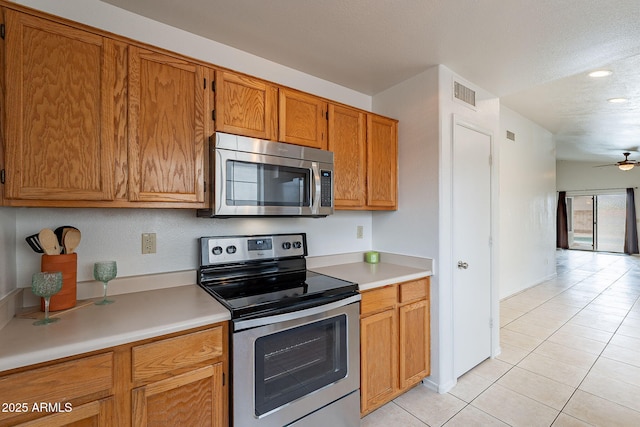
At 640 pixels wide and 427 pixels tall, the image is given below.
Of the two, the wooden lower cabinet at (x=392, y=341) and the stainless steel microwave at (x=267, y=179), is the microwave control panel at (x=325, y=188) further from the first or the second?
the wooden lower cabinet at (x=392, y=341)

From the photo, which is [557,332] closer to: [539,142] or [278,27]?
[539,142]

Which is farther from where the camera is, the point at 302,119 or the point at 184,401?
the point at 302,119

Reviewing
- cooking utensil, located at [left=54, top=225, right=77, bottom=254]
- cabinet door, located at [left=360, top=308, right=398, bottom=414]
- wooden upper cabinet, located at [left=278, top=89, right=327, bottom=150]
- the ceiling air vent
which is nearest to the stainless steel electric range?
cabinet door, located at [left=360, top=308, right=398, bottom=414]

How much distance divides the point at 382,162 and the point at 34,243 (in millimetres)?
2238

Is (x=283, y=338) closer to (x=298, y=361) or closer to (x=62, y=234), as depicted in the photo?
(x=298, y=361)

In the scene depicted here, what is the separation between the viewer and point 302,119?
2021 mm

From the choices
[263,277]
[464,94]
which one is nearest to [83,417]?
[263,277]

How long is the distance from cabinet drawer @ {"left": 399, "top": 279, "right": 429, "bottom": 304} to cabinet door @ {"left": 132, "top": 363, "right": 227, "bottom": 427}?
131cm

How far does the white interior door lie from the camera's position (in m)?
2.36

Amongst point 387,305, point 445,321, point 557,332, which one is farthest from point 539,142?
point 387,305

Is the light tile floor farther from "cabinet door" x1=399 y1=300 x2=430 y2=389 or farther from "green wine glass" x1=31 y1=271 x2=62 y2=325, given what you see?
"green wine glass" x1=31 y1=271 x2=62 y2=325

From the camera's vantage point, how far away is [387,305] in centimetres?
200

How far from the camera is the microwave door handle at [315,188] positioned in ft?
6.46

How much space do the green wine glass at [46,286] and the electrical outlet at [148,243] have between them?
50cm
